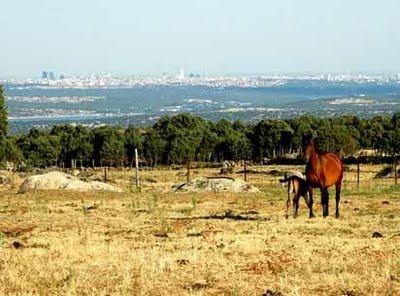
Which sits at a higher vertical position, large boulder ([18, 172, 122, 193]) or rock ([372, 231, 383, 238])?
rock ([372, 231, 383, 238])

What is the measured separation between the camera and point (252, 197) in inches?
1368

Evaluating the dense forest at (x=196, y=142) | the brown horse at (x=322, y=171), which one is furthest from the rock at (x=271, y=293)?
the dense forest at (x=196, y=142)

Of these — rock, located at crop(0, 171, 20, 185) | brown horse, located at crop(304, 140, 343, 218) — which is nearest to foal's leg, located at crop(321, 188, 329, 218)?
brown horse, located at crop(304, 140, 343, 218)

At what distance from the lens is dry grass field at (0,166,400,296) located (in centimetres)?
1339

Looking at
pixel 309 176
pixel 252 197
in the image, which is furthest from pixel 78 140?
pixel 309 176

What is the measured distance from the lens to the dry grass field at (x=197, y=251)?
527 inches

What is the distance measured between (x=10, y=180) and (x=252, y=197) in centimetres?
2247

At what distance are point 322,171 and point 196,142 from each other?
276 feet

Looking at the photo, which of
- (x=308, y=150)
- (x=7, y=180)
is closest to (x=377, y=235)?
(x=308, y=150)

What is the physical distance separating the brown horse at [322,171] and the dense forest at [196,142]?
74.2 m

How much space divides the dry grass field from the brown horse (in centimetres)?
68

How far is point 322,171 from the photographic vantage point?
997 inches

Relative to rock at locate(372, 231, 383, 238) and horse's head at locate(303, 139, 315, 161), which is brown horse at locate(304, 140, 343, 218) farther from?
rock at locate(372, 231, 383, 238)

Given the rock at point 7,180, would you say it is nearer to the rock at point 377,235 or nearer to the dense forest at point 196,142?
the rock at point 377,235
